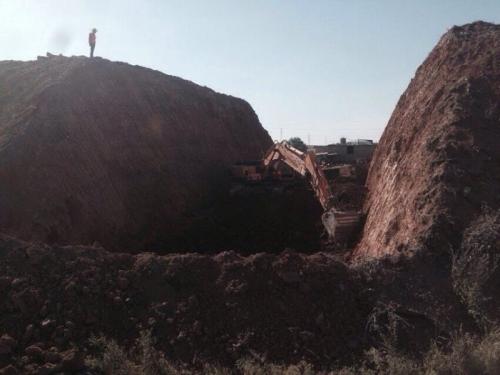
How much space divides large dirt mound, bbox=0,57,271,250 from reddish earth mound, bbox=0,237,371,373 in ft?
15.2

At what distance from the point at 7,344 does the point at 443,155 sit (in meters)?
7.39

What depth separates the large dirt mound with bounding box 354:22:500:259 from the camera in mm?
8836

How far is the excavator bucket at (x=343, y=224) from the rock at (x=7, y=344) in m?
7.53

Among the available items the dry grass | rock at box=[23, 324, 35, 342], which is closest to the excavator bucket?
the dry grass

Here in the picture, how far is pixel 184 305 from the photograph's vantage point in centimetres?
734

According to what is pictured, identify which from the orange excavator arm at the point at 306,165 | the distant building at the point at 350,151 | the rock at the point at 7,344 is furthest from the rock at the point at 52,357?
the distant building at the point at 350,151

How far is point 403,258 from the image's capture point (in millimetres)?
8156

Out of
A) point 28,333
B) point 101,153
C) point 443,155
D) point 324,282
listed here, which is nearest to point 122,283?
point 28,333

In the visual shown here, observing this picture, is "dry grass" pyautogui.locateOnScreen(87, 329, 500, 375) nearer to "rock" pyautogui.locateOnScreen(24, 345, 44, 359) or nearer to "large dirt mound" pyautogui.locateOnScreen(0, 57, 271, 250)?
"rock" pyautogui.locateOnScreen(24, 345, 44, 359)

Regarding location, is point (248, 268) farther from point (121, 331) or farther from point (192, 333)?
point (121, 331)

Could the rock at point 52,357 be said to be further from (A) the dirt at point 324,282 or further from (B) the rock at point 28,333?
(B) the rock at point 28,333

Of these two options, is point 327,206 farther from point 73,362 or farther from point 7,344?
point 7,344

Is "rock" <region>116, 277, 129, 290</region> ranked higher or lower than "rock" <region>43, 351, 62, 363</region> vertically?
higher

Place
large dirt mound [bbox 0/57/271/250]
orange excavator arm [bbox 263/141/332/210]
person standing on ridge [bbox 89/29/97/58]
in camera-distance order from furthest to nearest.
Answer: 1. person standing on ridge [bbox 89/29/97/58]
2. orange excavator arm [bbox 263/141/332/210]
3. large dirt mound [bbox 0/57/271/250]
